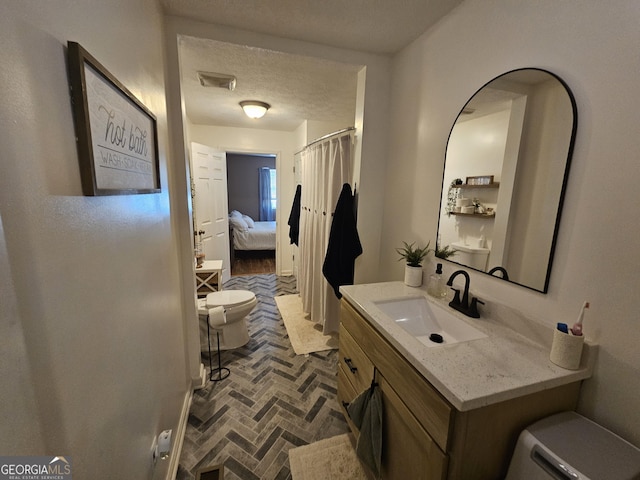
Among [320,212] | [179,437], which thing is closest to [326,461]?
[179,437]

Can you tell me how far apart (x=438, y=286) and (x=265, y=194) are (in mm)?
6557

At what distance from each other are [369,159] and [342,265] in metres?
0.85

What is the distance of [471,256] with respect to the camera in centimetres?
135

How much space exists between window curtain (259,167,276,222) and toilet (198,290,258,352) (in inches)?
209

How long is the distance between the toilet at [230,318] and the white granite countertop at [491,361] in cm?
140

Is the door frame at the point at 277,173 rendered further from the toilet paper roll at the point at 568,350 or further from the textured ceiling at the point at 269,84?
the toilet paper roll at the point at 568,350

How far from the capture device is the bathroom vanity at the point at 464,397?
0.80m

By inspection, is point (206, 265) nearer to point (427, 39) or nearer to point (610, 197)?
point (427, 39)

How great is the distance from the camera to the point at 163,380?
3.94 ft

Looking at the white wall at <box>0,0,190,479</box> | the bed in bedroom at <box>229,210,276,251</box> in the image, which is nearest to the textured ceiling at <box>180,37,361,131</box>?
the white wall at <box>0,0,190,479</box>

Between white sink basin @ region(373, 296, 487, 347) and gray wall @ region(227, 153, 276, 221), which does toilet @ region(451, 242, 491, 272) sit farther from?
gray wall @ region(227, 153, 276, 221)

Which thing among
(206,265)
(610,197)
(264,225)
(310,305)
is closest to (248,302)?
(310,305)

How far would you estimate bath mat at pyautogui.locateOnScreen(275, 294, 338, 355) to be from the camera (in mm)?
2445

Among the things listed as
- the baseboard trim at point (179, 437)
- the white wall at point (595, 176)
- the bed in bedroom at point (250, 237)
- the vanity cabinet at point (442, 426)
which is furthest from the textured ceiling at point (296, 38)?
the bed in bedroom at point (250, 237)
